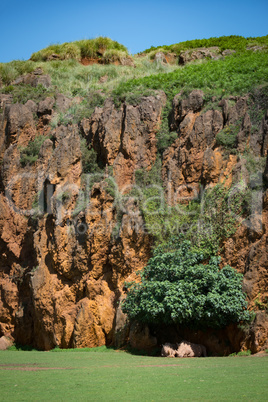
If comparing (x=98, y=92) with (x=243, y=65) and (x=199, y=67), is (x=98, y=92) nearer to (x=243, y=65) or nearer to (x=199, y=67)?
(x=199, y=67)

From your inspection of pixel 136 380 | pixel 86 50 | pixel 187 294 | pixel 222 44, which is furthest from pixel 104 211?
pixel 222 44

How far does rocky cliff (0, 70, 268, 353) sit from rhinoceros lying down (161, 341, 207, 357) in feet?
2.30

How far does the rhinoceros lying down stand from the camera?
54.1 ft

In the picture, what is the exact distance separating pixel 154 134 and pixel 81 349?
11.6m

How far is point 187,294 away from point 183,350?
2.05 metres

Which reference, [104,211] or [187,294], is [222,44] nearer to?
[104,211]

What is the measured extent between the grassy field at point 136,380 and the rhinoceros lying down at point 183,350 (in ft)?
6.07

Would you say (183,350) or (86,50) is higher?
(86,50)

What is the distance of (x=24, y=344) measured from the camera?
24.7 meters

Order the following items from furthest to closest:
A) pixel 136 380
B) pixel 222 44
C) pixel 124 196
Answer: pixel 222 44 < pixel 124 196 < pixel 136 380

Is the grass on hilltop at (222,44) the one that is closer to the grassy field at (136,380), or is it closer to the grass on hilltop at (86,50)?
the grass on hilltop at (86,50)

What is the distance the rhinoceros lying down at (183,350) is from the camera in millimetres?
16500

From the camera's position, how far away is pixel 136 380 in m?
10.6

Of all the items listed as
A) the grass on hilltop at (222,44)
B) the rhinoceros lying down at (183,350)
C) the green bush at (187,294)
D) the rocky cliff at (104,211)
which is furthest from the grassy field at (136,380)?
the grass on hilltop at (222,44)
